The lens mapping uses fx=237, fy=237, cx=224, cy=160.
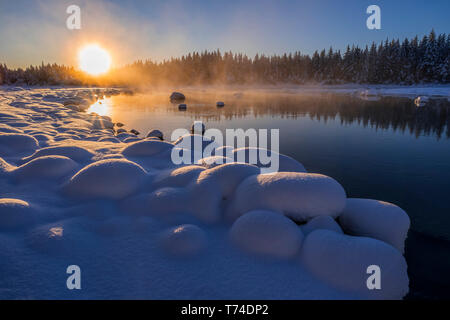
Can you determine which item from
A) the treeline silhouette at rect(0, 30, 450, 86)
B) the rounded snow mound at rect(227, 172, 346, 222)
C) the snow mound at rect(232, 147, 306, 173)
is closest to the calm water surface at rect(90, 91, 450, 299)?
the rounded snow mound at rect(227, 172, 346, 222)

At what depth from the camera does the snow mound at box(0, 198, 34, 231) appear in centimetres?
302

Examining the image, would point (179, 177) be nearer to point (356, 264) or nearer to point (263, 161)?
point (263, 161)

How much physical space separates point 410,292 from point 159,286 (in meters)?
3.19

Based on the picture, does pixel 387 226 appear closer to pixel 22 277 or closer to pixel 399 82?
pixel 22 277

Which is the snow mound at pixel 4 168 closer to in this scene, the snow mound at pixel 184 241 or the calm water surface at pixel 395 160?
the snow mound at pixel 184 241

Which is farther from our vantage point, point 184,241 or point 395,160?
point 395,160

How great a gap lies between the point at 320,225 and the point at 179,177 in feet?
7.86

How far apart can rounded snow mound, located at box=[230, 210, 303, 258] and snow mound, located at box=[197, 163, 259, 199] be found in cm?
84

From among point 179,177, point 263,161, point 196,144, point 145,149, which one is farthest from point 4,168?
point 263,161

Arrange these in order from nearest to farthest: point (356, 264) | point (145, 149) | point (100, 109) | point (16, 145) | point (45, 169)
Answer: point (356, 264) < point (45, 169) < point (145, 149) < point (16, 145) < point (100, 109)

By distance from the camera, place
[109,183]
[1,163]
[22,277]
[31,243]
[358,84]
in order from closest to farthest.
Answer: [22,277] < [31,243] < [109,183] < [1,163] < [358,84]

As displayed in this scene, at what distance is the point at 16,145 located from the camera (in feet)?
20.8

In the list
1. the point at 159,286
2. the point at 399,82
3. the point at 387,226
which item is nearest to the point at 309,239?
the point at 387,226

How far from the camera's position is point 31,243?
9.17ft
